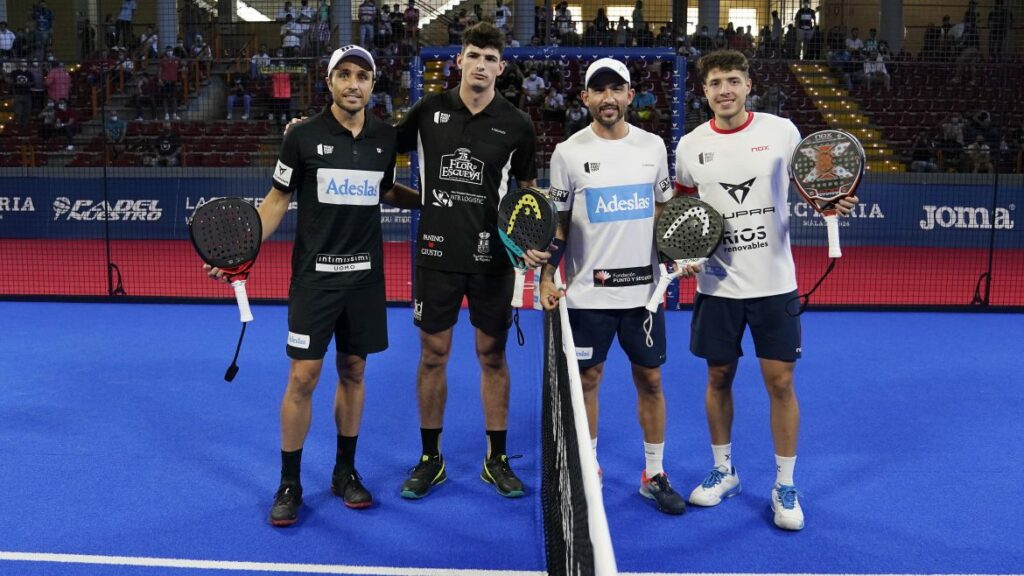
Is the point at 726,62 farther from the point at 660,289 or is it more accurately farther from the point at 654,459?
the point at 654,459

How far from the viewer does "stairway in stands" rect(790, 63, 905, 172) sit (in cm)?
1619

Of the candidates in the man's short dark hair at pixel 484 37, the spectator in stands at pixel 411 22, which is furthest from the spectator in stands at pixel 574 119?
the man's short dark hair at pixel 484 37

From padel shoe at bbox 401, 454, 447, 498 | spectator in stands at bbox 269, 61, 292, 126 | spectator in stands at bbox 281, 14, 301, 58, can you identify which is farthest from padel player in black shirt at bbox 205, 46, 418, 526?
spectator in stands at bbox 281, 14, 301, 58

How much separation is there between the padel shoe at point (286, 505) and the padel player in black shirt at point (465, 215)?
21.5 inches

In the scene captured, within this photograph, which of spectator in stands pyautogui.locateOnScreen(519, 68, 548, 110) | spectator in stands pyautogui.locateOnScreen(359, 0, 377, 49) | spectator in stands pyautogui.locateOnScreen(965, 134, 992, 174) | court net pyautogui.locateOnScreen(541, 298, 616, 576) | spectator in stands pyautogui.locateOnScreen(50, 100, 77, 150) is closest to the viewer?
court net pyautogui.locateOnScreen(541, 298, 616, 576)

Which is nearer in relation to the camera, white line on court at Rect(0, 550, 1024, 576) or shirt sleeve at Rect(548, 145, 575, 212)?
white line on court at Rect(0, 550, 1024, 576)

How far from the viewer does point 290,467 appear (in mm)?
4582

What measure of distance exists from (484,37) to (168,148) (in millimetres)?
13126

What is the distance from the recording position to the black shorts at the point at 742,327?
176 inches

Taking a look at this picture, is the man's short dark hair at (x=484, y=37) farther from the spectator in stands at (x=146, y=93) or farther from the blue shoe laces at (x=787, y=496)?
the spectator in stands at (x=146, y=93)

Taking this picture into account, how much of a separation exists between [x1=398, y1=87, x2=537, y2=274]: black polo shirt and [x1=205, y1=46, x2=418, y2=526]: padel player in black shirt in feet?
0.90

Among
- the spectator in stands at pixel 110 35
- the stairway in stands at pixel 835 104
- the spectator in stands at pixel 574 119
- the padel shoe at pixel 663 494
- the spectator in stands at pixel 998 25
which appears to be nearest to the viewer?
the padel shoe at pixel 663 494

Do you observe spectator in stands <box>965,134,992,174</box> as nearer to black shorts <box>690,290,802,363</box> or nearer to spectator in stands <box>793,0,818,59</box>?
spectator in stands <box>793,0,818,59</box>

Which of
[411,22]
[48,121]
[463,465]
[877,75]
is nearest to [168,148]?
[48,121]
